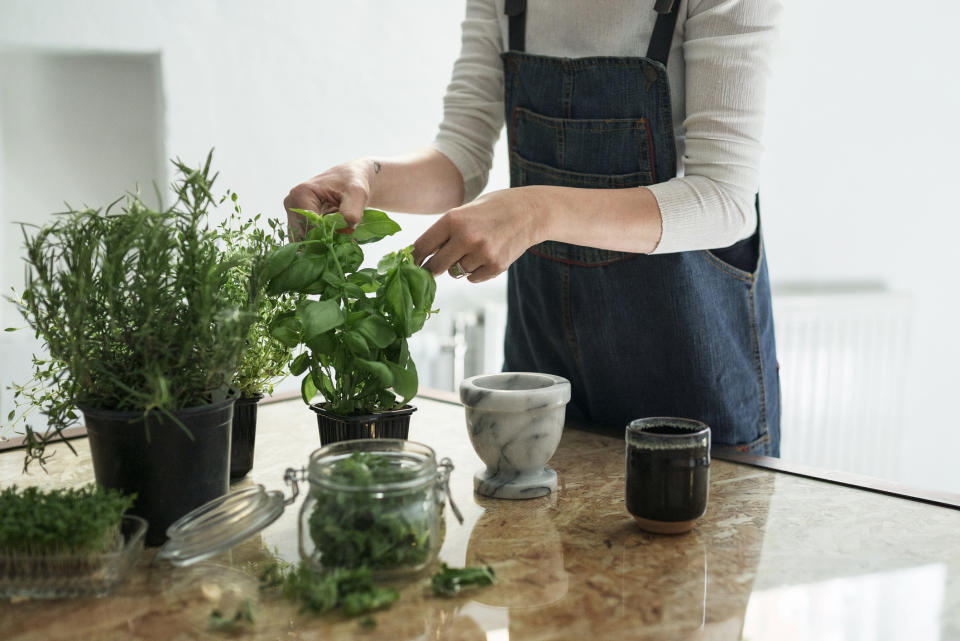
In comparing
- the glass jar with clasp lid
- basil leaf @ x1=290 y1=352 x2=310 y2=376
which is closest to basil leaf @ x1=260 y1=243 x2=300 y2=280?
basil leaf @ x1=290 y1=352 x2=310 y2=376

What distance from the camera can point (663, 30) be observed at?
1206 millimetres

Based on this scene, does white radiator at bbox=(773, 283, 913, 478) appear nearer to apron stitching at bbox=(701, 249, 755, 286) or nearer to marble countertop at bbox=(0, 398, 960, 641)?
apron stitching at bbox=(701, 249, 755, 286)

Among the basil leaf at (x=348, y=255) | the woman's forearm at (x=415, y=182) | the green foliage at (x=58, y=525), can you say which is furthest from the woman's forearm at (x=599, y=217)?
the green foliage at (x=58, y=525)

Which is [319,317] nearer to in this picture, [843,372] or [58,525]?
[58,525]

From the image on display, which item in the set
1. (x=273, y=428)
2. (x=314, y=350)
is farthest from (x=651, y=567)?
(x=273, y=428)

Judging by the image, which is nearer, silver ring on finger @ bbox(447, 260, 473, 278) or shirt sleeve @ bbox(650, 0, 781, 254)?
silver ring on finger @ bbox(447, 260, 473, 278)

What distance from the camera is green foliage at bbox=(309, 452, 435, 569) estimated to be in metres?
0.67

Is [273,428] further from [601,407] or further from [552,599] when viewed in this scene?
[552,599]

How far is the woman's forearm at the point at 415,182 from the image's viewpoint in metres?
1.34

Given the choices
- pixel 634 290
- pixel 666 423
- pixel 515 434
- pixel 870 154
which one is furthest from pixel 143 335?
pixel 870 154

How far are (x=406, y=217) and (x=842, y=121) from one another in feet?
5.10

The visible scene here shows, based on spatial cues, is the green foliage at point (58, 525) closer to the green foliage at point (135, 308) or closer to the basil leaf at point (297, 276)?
the green foliage at point (135, 308)

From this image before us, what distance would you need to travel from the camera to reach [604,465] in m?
1.03

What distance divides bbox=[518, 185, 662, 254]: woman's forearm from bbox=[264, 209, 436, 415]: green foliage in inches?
8.3
